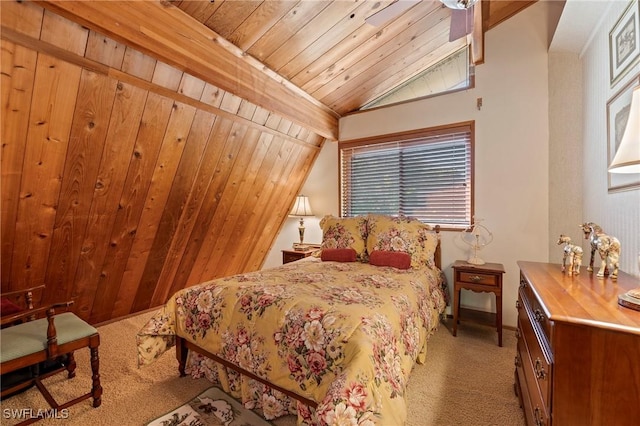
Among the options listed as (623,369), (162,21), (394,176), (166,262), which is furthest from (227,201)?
(623,369)

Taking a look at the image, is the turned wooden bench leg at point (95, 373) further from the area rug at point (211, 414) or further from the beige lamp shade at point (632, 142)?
the beige lamp shade at point (632, 142)

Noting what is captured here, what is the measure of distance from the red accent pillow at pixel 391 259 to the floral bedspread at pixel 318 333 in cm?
22

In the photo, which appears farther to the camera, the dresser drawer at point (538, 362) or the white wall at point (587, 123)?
the white wall at point (587, 123)

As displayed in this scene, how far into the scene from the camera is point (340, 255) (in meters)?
2.83

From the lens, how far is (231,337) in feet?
5.57

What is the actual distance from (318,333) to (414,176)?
248cm

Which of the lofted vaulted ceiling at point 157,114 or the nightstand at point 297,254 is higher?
the lofted vaulted ceiling at point 157,114

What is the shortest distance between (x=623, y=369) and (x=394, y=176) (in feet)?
9.22

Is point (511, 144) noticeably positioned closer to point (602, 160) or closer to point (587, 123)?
Result: point (587, 123)

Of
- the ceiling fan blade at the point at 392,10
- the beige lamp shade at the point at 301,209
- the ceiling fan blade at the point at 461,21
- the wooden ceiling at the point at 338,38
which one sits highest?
the wooden ceiling at the point at 338,38

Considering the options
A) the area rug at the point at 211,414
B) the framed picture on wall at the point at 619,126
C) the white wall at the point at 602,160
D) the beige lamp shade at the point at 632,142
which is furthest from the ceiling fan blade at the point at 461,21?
the area rug at the point at 211,414

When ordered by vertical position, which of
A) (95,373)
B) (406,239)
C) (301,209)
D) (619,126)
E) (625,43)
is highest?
(625,43)

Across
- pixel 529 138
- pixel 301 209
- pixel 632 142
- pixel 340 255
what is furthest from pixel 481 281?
pixel 301 209

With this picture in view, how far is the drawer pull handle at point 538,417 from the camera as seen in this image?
107 cm
